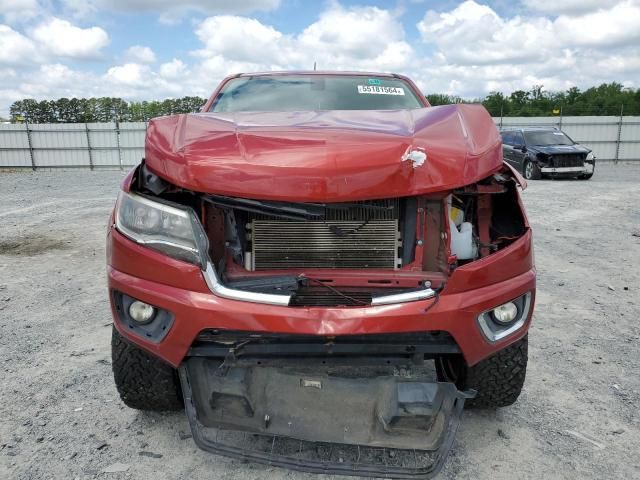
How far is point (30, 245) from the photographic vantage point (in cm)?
618

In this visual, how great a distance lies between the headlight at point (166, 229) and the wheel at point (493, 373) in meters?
1.23

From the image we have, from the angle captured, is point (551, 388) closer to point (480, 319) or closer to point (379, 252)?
point (480, 319)

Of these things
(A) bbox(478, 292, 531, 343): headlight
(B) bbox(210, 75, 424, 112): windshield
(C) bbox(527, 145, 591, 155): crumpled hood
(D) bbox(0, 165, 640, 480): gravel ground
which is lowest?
(D) bbox(0, 165, 640, 480): gravel ground

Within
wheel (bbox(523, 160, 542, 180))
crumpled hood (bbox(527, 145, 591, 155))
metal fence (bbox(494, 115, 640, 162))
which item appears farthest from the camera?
metal fence (bbox(494, 115, 640, 162))

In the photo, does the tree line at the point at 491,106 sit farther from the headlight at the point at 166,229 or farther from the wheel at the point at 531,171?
the headlight at the point at 166,229

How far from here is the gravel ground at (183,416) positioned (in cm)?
216

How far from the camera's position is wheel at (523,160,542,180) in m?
14.3

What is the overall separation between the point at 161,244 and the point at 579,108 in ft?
82.4

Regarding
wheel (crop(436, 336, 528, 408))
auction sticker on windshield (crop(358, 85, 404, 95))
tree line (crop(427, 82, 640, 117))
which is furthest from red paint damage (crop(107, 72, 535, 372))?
tree line (crop(427, 82, 640, 117))

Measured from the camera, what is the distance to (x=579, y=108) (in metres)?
22.8

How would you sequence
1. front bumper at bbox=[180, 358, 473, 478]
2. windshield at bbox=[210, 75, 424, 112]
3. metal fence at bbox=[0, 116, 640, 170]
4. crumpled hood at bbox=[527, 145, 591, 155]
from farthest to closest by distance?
metal fence at bbox=[0, 116, 640, 170] → crumpled hood at bbox=[527, 145, 591, 155] → windshield at bbox=[210, 75, 424, 112] → front bumper at bbox=[180, 358, 473, 478]

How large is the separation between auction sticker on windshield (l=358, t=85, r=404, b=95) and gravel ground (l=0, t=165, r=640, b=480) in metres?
2.04

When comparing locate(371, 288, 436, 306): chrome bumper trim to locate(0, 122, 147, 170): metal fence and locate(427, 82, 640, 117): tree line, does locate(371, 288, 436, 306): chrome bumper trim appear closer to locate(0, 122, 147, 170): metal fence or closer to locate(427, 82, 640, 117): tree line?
locate(427, 82, 640, 117): tree line

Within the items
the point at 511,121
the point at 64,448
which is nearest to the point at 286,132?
the point at 64,448
